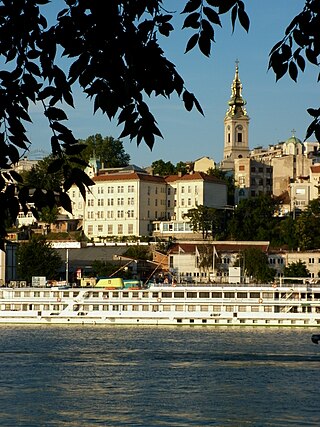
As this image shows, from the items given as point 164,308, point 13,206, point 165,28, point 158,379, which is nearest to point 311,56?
point 165,28

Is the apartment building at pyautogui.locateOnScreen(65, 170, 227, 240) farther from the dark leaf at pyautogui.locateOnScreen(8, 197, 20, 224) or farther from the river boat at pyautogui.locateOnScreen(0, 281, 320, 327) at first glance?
the dark leaf at pyautogui.locateOnScreen(8, 197, 20, 224)

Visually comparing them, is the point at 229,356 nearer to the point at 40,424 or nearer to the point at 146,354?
the point at 146,354

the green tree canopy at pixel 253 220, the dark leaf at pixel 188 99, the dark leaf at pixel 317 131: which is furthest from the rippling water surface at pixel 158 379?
the green tree canopy at pixel 253 220

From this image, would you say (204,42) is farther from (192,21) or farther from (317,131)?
(317,131)

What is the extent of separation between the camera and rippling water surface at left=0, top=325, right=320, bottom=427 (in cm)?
2503

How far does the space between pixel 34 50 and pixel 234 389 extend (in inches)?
979

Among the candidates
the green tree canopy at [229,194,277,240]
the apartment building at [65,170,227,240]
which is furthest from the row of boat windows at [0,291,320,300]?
the apartment building at [65,170,227,240]

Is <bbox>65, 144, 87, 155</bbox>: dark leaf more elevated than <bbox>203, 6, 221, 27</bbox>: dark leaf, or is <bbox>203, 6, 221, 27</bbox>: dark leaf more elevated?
<bbox>203, 6, 221, 27</bbox>: dark leaf

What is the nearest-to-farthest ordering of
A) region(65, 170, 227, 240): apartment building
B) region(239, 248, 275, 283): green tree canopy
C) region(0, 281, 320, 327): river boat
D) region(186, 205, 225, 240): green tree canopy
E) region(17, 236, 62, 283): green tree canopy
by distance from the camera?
region(0, 281, 320, 327): river boat
region(239, 248, 275, 283): green tree canopy
region(17, 236, 62, 283): green tree canopy
region(186, 205, 225, 240): green tree canopy
region(65, 170, 227, 240): apartment building

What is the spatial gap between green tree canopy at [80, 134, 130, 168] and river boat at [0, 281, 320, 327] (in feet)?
176

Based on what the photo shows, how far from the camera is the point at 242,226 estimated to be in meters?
94.7

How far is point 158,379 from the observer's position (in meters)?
32.7

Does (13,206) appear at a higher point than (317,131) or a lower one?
lower

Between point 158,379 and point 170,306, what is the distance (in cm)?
2629
